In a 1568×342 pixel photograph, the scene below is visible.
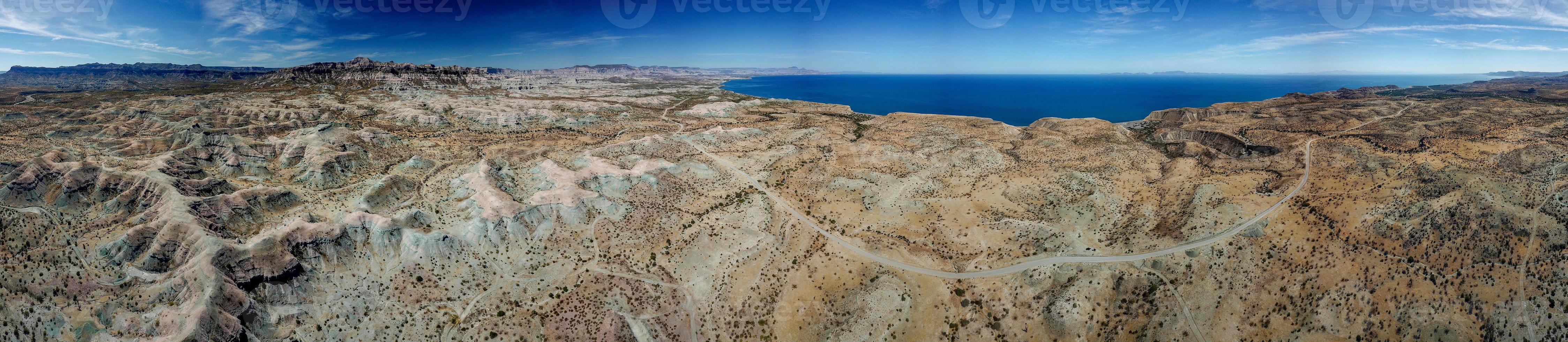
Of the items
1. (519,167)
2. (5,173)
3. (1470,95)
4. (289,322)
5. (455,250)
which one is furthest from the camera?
(1470,95)

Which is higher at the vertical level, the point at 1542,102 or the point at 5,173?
the point at 1542,102

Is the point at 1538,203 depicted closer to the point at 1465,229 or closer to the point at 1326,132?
the point at 1465,229

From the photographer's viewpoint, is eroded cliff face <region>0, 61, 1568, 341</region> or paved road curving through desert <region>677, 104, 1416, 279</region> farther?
paved road curving through desert <region>677, 104, 1416, 279</region>

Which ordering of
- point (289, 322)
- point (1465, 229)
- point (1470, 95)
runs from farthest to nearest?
1. point (1470, 95)
2. point (1465, 229)
3. point (289, 322)

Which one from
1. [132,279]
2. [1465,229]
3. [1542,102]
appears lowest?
[132,279]

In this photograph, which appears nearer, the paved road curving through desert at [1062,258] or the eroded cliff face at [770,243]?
the eroded cliff face at [770,243]

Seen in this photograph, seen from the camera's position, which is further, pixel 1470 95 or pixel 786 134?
pixel 1470 95

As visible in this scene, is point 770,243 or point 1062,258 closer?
point 1062,258

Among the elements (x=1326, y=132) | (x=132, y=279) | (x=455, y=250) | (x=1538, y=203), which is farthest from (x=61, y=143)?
(x=1326, y=132)
